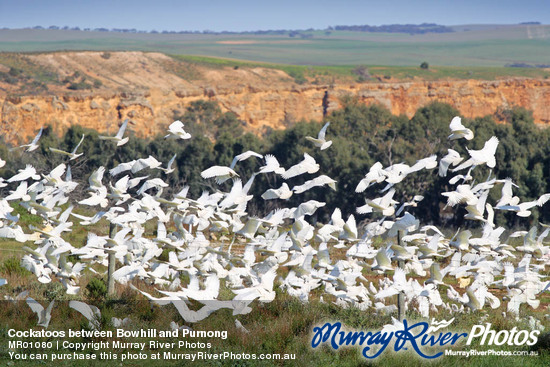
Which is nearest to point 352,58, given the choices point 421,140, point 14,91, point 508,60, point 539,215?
point 508,60

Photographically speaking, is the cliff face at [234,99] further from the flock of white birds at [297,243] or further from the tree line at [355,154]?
the flock of white birds at [297,243]

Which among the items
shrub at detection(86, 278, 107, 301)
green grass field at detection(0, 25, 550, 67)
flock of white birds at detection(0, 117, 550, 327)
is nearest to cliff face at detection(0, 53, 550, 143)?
shrub at detection(86, 278, 107, 301)

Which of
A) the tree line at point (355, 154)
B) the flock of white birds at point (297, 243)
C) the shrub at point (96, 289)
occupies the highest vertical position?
the flock of white birds at point (297, 243)

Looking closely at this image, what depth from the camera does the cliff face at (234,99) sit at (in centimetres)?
4684

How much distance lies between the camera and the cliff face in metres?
46.8

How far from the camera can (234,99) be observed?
5725 cm

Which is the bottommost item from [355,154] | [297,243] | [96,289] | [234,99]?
[355,154]

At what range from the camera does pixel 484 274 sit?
7.56 metres
